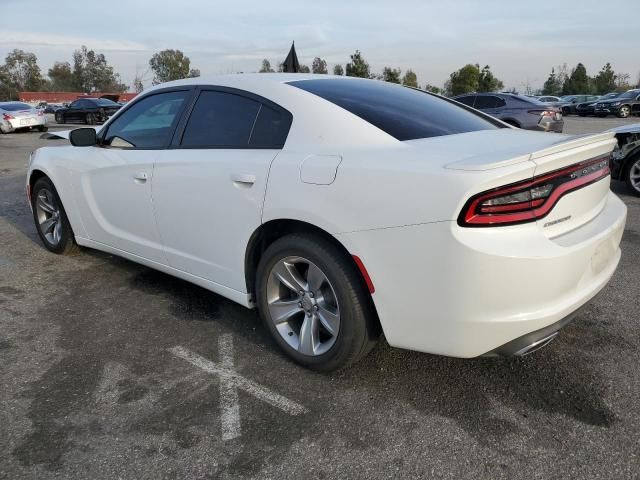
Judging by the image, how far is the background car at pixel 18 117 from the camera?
67.5ft

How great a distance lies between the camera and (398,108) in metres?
2.96

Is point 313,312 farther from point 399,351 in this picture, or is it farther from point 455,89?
point 455,89

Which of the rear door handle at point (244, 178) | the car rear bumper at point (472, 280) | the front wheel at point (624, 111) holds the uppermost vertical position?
the rear door handle at point (244, 178)

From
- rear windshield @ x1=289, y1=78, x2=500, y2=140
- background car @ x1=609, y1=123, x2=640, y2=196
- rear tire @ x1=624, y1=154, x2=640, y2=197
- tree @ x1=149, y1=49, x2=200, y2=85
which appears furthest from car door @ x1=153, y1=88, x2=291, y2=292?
tree @ x1=149, y1=49, x2=200, y2=85

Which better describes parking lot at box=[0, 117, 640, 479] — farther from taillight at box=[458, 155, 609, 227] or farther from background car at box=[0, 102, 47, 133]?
background car at box=[0, 102, 47, 133]

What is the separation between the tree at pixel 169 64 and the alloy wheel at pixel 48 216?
76674 millimetres

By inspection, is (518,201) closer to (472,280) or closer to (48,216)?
(472,280)

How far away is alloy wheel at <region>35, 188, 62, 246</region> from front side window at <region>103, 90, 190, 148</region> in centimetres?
110

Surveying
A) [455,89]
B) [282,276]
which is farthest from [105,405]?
[455,89]

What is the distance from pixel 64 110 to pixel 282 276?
27.2m

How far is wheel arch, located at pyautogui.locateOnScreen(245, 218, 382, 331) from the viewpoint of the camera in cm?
248

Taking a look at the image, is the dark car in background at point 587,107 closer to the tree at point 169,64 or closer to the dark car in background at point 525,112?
the dark car in background at point 525,112

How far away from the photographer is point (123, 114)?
3.99 meters

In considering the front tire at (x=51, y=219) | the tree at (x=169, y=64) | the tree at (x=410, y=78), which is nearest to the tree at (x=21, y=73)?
the tree at (x=169, y=64)
